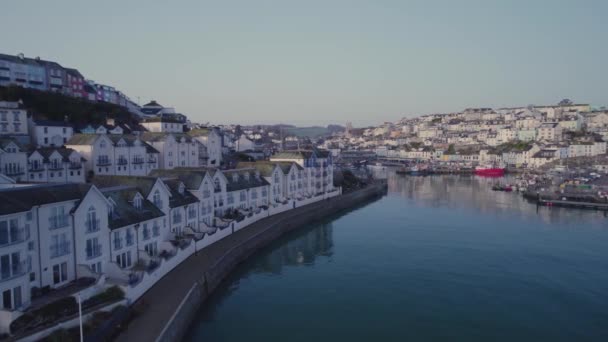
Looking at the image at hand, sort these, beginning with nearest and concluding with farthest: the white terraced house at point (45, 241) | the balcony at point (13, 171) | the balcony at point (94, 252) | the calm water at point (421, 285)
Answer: the white terraced house at point (45, 241) → the balcony at point (94, 252) → the calm water at point (421, 285) → the balcony at point (13, 171)

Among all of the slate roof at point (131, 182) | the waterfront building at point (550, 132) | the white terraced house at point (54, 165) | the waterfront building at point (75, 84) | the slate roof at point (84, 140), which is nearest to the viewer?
the slate roof at point (131, 182)

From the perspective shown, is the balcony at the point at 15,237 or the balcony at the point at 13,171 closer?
the balcony at the point at 15,237

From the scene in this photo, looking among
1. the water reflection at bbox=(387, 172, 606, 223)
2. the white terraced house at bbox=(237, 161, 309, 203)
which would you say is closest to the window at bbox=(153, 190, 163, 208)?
the white terraced house at bbox=(237, 161, 309, 203)

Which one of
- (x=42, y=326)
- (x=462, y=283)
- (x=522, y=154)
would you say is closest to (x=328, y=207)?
(x=462, y=283)

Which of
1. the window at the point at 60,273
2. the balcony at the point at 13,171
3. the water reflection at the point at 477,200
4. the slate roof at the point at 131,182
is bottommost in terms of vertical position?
the water reflection at the point at 477,200

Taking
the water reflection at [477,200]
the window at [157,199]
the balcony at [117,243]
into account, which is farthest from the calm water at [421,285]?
the window at [157,199]

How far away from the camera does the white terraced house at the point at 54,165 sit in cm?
2947

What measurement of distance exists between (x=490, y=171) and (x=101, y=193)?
93.3 meters

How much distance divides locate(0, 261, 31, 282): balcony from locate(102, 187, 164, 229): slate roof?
470 centimetres

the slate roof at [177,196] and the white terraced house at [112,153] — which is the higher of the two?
the white terraced house at [112,153]

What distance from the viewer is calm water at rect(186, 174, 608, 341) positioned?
18.5m

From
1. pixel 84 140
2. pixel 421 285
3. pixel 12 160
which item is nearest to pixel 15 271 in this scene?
pixel 12 160

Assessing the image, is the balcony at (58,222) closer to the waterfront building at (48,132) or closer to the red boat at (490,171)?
the waterfront building at (48,132)

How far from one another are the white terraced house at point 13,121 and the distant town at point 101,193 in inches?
3.2
